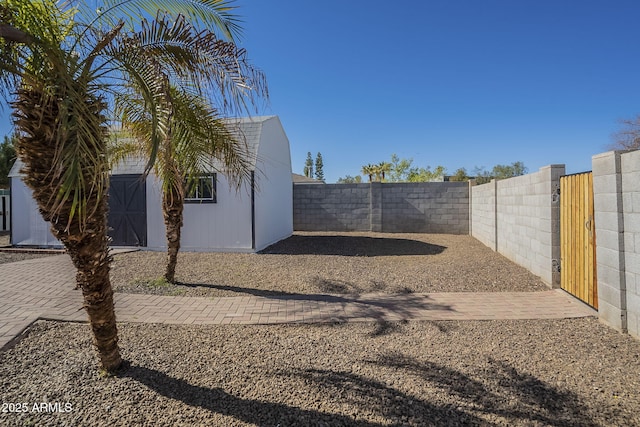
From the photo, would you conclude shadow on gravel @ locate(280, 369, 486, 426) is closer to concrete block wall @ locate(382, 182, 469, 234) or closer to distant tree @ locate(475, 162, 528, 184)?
concrete block wall @ locate(382, 182, 469, 234)

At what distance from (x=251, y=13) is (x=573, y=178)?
5.23 m

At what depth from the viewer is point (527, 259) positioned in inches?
285

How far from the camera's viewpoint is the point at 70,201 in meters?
2.52

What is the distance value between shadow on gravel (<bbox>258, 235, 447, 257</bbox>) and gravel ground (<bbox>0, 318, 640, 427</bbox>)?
226 inches

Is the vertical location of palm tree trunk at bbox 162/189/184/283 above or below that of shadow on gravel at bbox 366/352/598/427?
above

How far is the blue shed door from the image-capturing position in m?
10.5

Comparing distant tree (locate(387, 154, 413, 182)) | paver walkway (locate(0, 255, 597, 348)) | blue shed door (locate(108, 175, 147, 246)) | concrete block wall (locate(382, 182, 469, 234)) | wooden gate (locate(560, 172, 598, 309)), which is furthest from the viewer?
distant tree (locate(387, 154, 413, 182))

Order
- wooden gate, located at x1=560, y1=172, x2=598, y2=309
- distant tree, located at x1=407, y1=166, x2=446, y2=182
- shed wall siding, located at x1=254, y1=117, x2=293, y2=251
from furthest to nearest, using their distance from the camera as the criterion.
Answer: distant tree, located at x1=407, y1=166, x2=446, y2=182 → shed wall siding, located at x1=254, y1=117, x2=293, y2=251 → wooden gate, located at x1=560, y1=172, x2=598, y2=309

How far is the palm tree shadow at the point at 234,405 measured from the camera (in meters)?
2.49

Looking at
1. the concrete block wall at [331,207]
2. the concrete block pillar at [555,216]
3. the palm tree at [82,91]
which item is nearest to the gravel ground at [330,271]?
the concrete block pillar at [555,216]

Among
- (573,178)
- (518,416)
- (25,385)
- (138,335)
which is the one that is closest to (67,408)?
(25,385)

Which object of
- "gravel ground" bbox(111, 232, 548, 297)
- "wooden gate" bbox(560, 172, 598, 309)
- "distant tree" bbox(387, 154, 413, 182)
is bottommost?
"gravel ground" bbox(111, 232, 548, 297)

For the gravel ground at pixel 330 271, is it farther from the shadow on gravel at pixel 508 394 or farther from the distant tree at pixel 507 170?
the distant tree at pixel 507 170

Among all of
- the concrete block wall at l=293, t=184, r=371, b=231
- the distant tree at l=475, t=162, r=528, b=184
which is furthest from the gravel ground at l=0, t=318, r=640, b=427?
the distant tree at l=475, t=162, r=528, b=184
